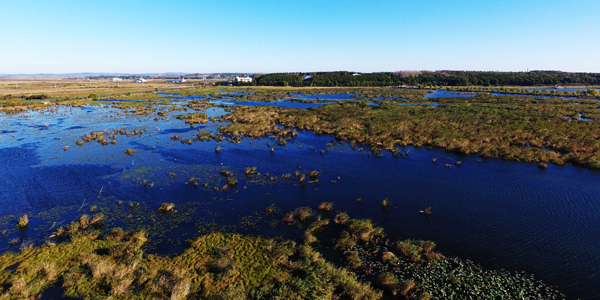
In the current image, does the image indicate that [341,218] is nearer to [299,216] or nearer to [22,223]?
[299,216]

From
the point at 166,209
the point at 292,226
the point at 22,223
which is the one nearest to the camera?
the point at 22,223

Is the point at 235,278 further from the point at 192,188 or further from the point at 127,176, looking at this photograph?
the point at 127,176

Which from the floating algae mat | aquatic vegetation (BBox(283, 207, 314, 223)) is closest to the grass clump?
the floating algae mat

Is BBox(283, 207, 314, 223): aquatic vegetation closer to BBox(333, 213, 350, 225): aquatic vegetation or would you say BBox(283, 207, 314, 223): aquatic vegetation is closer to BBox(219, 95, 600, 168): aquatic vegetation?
BBox(333, 213, 350, 225): aquatic vegetation

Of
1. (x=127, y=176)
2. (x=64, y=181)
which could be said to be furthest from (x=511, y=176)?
(x=64, y=181)

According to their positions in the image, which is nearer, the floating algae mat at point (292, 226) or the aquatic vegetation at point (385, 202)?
the floating algae mat at point (292, 226)

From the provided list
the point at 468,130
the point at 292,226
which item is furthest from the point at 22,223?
the point at 468,130

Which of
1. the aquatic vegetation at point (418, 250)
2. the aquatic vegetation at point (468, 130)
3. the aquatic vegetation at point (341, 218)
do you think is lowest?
the aquatic vegetation at point (418, 250)

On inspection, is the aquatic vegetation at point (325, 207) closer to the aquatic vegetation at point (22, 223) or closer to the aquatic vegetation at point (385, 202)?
the aquatic vegetation at point (385, 202)

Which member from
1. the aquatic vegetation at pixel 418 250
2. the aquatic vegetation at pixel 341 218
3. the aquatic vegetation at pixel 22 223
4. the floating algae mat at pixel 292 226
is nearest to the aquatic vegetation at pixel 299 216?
the floating algae mat at pixel 292 226
